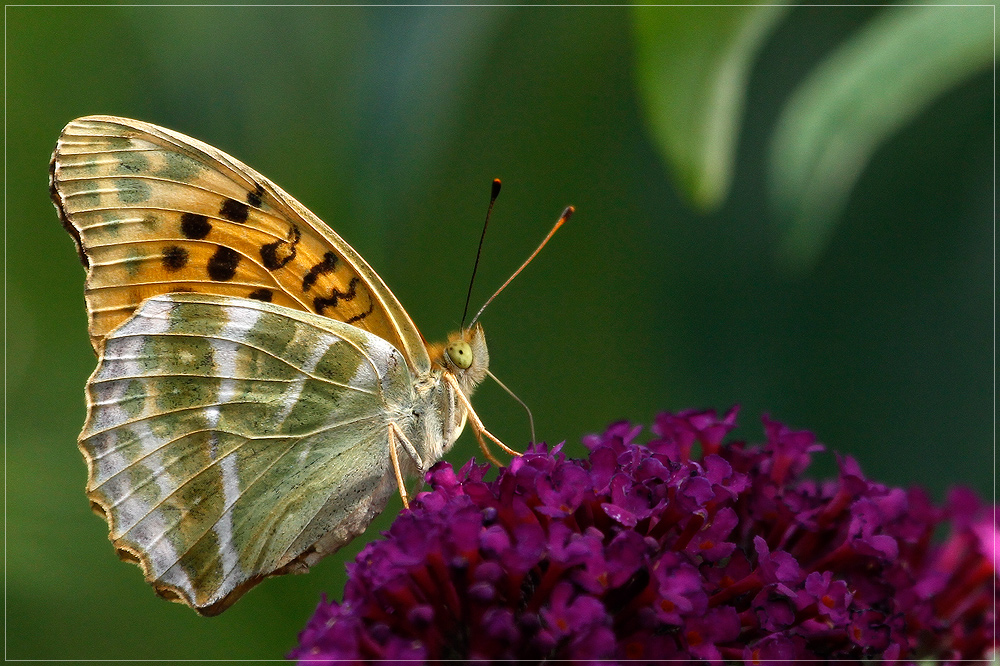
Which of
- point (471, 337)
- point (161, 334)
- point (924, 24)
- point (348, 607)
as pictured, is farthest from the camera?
point (471, 337)

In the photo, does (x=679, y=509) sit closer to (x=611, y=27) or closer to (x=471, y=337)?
(x=471, y=337)

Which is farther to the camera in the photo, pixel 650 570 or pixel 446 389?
pixel 446 389

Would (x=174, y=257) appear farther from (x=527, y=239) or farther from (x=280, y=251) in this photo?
(x=527, y=239)

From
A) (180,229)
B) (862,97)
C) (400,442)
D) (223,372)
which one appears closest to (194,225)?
(180,229)

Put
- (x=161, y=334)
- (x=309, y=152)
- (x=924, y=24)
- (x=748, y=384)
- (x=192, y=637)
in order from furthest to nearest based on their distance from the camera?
(x=748, y=384)
(x=309, y=152)
(x=192, y=637)
(x=161, y=334)
(x=924, y=24)

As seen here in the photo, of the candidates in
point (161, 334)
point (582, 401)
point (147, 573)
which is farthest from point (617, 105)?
point (147, 573)

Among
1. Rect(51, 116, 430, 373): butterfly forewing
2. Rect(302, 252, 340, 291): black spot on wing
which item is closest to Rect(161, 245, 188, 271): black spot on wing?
Rect(51, 116, 430, 373): butterfly forewing

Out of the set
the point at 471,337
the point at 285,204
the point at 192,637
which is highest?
the point at 285,204
